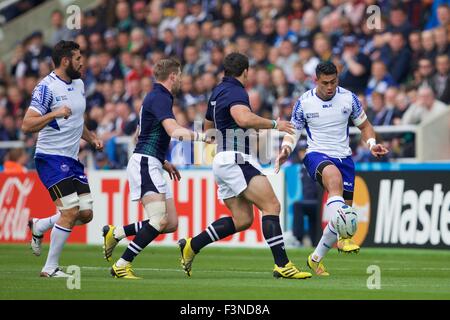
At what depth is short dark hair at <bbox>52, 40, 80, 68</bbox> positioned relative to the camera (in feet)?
47.3

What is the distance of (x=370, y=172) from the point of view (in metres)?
20.7

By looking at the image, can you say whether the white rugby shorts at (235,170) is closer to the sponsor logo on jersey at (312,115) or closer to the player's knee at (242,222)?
the player's knee at (242,222)

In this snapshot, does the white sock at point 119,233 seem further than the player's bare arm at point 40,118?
Yes

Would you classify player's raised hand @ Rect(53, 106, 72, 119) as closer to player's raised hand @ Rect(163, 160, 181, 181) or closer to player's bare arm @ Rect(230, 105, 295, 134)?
player's raised hand @ Rect(163, 160, 181, 181)

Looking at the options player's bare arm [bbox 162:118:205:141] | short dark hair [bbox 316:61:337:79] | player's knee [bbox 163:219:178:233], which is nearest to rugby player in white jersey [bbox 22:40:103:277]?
player's knee [bbox 163:219:178:233]

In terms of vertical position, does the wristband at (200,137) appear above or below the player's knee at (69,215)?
above

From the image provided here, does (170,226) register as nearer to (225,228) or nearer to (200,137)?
(225,228)

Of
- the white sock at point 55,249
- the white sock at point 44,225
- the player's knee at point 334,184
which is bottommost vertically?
the white sock at point 55,249

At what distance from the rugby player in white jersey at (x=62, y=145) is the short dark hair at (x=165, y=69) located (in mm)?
1039

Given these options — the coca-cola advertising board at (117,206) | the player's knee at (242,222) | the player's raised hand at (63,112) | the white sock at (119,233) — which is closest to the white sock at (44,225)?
the white sock at (119,233)

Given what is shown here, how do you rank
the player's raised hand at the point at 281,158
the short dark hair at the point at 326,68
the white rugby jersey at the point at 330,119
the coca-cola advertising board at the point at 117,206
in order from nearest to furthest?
the player's raised hand at the point at 281,158 < the short dark hair at the point at 326,68 < the white rugby jersey at the point at 330,119 < the coca-cola advertising board at the point at 117,206

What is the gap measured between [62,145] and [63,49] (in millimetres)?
1168

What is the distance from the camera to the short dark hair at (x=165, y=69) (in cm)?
1415

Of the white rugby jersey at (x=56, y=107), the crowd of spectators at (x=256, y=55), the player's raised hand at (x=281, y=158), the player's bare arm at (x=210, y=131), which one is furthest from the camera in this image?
the crowd of spectators at (x=256, y=55)
